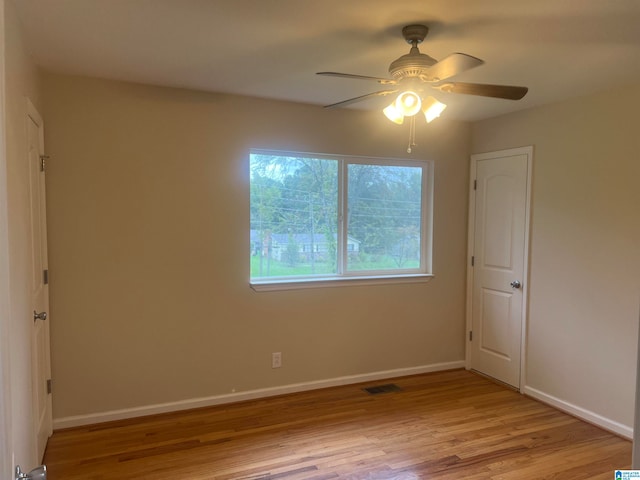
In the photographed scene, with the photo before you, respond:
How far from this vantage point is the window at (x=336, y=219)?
3523mm

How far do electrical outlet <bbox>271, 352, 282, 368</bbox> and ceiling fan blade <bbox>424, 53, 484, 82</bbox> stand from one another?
2.42m

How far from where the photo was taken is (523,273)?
3.64 meters

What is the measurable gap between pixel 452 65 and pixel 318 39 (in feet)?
2.46

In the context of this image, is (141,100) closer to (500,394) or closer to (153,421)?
(153,421)

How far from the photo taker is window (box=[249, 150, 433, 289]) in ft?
11.6

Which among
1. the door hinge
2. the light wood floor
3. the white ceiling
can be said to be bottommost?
the light wood floor

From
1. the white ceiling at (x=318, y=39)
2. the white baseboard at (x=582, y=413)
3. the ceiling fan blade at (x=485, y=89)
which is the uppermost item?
the white ceiling at (x=318, y=39)

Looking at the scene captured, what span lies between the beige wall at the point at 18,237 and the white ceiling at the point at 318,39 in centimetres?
23

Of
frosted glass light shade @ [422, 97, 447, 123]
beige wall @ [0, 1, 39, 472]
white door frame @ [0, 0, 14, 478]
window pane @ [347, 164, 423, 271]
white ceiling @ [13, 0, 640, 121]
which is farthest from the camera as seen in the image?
window pane @ [347, 164, 423, 271]

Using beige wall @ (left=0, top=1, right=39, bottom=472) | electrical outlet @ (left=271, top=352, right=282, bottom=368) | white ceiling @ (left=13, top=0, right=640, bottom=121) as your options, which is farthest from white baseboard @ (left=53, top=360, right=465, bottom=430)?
white ceiling @ (left=13, top=0, right=640, bottom=121)

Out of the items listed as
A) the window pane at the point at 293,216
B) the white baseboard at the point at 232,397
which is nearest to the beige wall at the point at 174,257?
the white baseboard at the point at 232,397

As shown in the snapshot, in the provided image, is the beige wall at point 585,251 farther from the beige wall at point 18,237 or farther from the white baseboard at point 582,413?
the beige wall at point 18,237

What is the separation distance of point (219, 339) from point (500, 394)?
7.78 ft

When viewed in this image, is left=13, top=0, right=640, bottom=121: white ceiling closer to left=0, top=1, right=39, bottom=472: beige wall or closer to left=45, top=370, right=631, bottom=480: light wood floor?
left=0, top=1, right=39, bottom=472: beige wall
